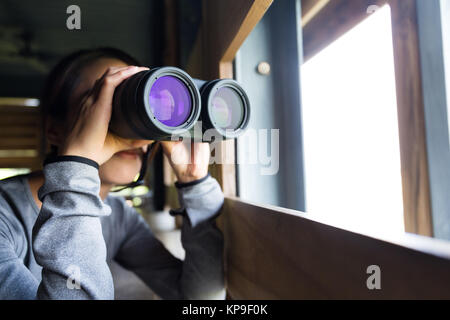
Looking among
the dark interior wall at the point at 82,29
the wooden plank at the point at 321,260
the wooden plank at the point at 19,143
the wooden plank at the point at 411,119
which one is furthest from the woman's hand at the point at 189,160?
the wooden plank at the point at 19,143

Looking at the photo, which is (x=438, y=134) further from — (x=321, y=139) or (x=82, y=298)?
(x=82, y=298)

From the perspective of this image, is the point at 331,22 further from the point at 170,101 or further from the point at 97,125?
the point at 97,125

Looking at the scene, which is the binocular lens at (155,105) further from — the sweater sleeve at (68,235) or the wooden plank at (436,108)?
the wooden plank at (436,108)

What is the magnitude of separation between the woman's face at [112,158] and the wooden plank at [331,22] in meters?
0.36

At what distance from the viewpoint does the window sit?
0.33 metres

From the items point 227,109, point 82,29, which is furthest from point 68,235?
point 82,29

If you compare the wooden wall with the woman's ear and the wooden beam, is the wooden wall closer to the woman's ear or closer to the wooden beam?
the woman's ear

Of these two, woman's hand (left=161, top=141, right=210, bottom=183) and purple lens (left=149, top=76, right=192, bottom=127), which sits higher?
purple lens (left=149, top=76, right=192, bottom=127)

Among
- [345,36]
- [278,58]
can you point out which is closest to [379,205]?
[345,36]

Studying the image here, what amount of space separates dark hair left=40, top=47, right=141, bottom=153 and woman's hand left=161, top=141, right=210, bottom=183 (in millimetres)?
194

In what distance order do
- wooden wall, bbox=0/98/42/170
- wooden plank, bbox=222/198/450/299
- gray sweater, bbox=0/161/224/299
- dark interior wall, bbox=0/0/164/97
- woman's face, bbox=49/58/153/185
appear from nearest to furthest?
wooden plank, bbox=222/198/450/299
gray sweater, bbox=0/161/224/299
woman's face, bbox=49/58/153/185
dark interior wall, bbox=0/0/164/97
wooden wall, bbox=0/98/42/170

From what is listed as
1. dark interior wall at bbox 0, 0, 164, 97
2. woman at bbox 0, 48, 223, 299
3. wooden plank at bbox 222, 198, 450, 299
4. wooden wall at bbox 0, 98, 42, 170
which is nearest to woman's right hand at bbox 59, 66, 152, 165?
woman at bbox 0, 48, 223, 299

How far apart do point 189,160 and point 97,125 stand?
0.24m

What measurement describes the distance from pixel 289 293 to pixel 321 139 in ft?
0.67
